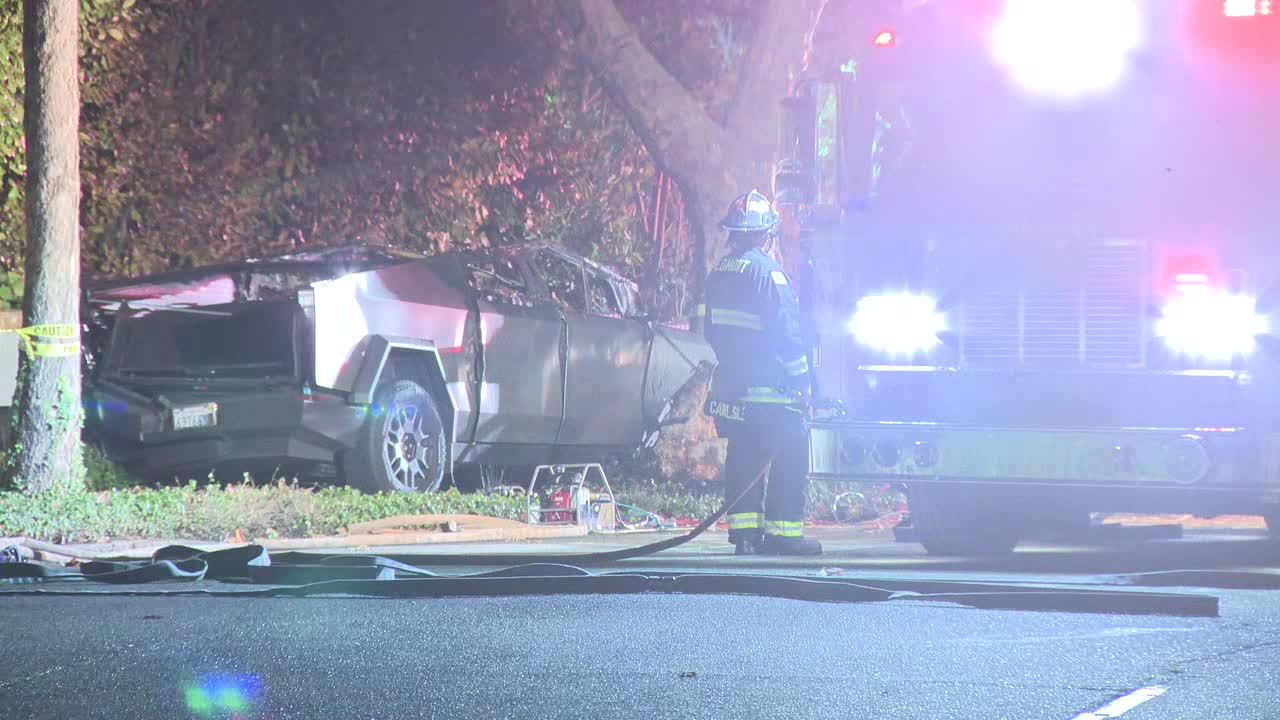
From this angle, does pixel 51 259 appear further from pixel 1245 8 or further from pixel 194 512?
pixel 1245 8

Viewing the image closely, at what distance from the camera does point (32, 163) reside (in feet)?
35.9

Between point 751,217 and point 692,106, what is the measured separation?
21.1 ft

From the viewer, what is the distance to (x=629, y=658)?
5594 mm

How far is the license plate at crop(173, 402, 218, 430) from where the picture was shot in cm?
1033

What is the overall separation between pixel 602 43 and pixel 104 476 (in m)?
6.31

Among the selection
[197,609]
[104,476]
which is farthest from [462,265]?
[197,609]

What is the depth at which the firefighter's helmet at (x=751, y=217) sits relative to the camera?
9.70 metres

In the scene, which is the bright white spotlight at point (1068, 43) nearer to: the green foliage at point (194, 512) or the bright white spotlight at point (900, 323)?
the bright white spotlight at point (900, 323)

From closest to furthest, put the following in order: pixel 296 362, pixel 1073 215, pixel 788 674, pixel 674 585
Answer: pixel 788 674 → pixel 674 585 → pixel 1073 215 → pixel 296 362

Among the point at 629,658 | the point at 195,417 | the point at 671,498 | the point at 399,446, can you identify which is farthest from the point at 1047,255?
the point at 671,498

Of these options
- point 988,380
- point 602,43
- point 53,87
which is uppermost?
point 602,43

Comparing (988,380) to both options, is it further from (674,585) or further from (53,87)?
(53,87)

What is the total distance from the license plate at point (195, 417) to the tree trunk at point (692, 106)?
20.0 ft

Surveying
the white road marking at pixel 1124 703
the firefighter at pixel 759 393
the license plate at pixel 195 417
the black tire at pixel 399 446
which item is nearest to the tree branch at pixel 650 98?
the black tire at pixel 399 446
